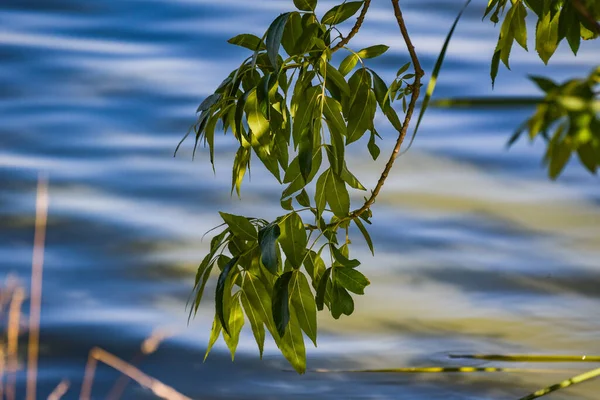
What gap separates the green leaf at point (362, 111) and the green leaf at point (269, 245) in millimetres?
114

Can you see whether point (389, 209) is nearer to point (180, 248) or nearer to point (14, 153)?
point (180, 248)

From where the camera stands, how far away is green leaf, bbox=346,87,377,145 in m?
0.77

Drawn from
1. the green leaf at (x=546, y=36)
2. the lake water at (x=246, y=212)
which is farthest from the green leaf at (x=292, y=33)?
the lake water at (x=246, y=212)

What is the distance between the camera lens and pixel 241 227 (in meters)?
0.74

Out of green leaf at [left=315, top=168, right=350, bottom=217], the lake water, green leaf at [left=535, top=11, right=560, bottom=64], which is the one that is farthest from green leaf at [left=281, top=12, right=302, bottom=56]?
the lake water

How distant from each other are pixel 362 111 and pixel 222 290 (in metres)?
0.18

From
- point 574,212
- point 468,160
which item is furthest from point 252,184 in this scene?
point 574,212

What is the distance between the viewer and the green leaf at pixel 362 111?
2.54ft

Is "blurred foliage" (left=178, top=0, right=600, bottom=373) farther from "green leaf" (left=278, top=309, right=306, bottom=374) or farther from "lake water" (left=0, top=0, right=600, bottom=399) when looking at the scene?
"lake water" (left=0, top=0, right=600, bottom=399)

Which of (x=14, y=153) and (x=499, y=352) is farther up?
(x=14, y=153)

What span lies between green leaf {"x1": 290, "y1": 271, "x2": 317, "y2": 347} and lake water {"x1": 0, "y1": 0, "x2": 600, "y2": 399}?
0.60 meters

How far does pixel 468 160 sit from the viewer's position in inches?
90.1

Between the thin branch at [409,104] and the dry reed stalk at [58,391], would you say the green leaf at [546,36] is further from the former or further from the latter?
the dry reed stalk at [58,391]

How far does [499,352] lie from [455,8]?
192 centimetres
